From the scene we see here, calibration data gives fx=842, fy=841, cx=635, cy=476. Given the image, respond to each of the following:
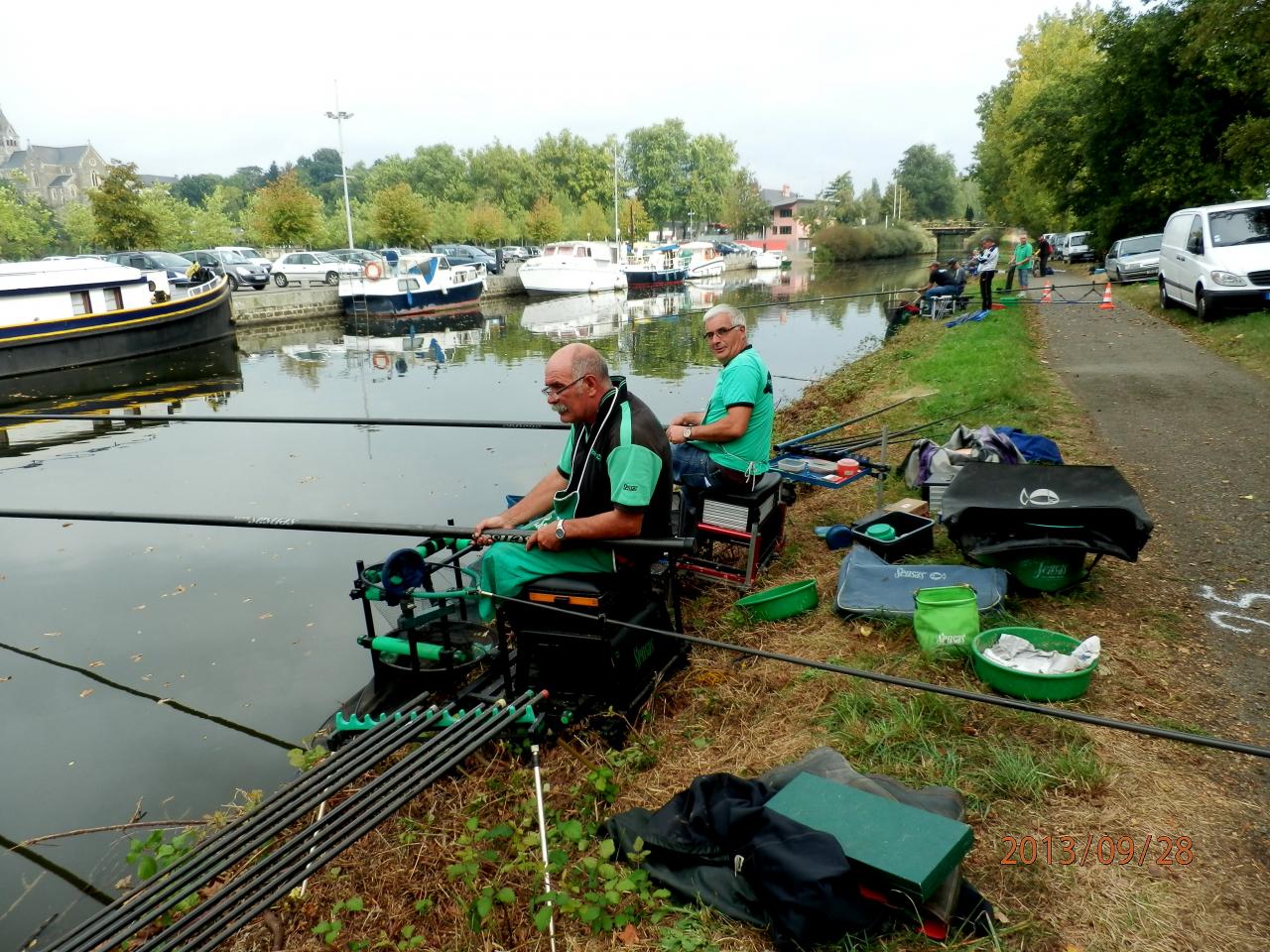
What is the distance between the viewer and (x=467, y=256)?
1805 inches

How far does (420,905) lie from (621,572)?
160cm

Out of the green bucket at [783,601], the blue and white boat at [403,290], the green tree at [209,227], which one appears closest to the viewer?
the green bucket at [783,601]

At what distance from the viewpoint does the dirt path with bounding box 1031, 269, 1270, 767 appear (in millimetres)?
4227

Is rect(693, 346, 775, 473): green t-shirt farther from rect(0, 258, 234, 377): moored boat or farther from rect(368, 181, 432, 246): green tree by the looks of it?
rect(368, 181, 432, 246): green tree

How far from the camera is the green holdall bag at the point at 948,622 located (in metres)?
4.20

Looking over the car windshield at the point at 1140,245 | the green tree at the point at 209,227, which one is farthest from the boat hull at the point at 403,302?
the car windshield at the point at 1140,245

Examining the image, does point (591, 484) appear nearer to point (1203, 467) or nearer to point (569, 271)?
point (1203, 467)

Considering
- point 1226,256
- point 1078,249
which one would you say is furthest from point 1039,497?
point 1078,249

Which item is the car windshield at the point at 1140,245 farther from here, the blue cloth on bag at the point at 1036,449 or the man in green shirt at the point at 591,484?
the man in green shirt at the point at 591,484

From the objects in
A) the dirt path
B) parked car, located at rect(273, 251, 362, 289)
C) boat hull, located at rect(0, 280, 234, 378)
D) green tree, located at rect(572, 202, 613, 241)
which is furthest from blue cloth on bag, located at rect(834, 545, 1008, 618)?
green tree, located at rect(572, 202, 613, 241)

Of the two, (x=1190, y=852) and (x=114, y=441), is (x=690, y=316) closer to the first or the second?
(x=114, y=441)

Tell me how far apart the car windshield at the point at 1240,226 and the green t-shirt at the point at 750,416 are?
12722 mm

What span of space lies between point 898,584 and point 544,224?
204 feet
